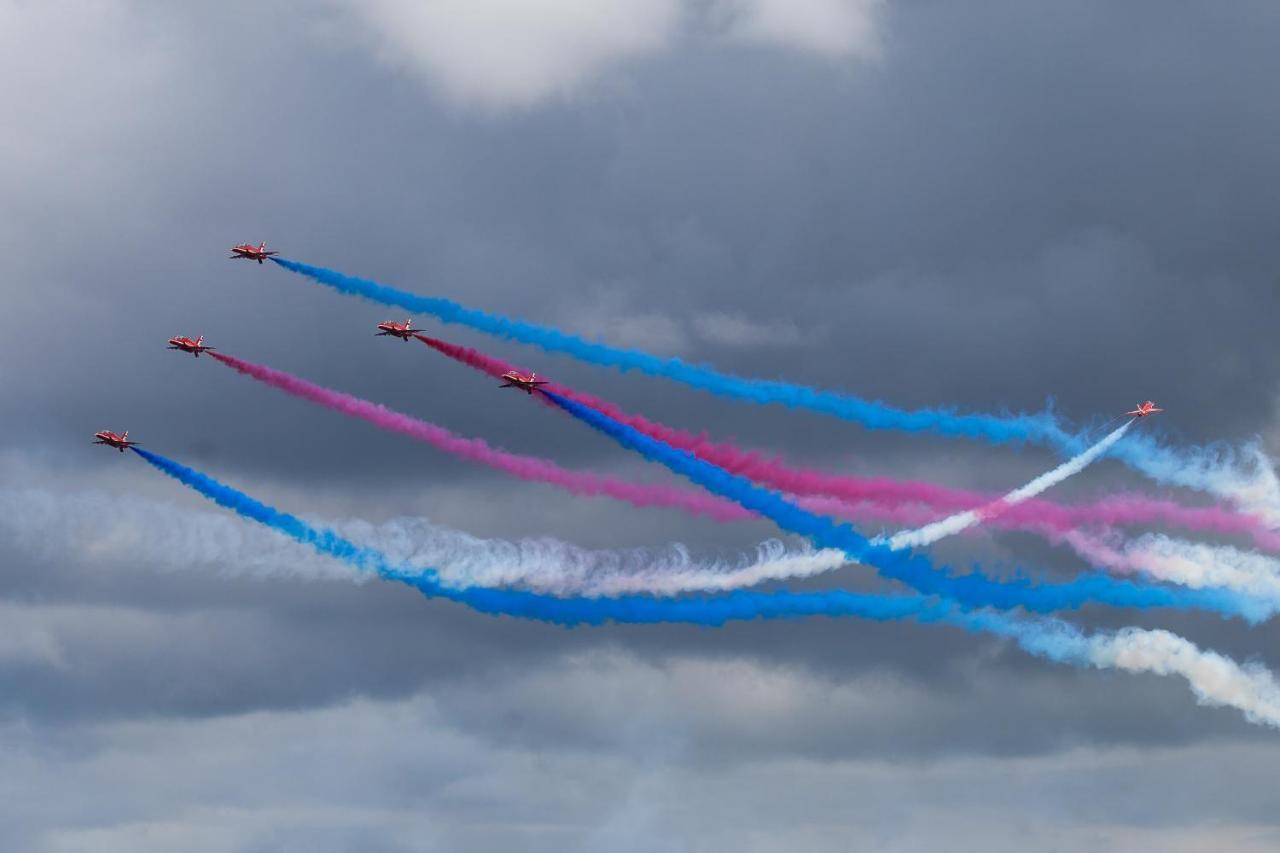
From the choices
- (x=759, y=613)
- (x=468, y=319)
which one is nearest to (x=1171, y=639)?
(x=759, y=613)

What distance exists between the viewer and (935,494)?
130500 mm

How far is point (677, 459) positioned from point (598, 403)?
5946 millimetres

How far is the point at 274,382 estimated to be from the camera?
431ft

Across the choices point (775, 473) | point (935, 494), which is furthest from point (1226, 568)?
point (775, 473)

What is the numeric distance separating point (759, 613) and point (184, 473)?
38334 mm

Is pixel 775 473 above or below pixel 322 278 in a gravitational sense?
below

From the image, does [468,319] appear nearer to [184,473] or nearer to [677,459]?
[677,459]

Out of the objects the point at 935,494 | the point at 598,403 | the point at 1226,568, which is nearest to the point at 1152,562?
the point at 1226,568

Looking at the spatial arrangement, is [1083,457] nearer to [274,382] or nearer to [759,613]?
[759,613]

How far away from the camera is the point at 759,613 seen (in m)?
129

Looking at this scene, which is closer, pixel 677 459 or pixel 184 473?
pixel 677 459

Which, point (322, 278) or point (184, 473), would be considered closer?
point (322, 278)

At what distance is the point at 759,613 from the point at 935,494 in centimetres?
1347

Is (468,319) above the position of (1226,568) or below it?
above
